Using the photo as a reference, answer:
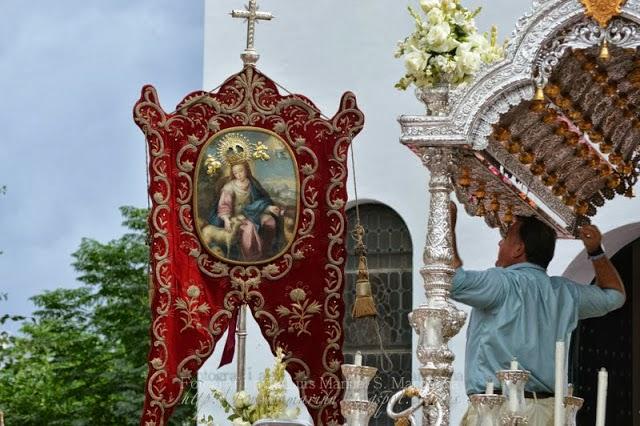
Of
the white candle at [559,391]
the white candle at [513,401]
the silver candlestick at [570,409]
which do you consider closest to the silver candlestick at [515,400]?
the white candle at [513,401]

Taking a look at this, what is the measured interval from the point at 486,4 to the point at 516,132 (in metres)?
4.22

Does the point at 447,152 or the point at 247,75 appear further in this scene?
the point at 247,75

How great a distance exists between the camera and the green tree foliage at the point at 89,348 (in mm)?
22734

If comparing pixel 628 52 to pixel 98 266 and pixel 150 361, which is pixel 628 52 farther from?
pixel 98 266

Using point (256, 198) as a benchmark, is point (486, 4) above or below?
above

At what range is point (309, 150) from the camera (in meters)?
13.2

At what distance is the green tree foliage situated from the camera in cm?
2273

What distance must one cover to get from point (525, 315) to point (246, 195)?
7.32ft

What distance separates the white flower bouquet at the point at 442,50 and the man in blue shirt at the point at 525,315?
0.80 m

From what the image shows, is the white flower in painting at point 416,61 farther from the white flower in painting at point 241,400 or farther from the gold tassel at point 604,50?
the white flower in painting at point 241,400

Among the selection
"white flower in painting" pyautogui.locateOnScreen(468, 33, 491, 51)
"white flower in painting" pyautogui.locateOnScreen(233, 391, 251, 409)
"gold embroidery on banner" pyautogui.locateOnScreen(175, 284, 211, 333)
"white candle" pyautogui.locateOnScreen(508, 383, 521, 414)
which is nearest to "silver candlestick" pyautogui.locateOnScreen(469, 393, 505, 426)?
"white candle" pyautogui.locateOnScreen(508, 383, 521, 414)

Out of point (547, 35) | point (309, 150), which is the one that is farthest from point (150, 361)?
point (547, 35)

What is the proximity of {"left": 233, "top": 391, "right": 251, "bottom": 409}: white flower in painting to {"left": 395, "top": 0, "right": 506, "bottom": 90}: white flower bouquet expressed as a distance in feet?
6.98

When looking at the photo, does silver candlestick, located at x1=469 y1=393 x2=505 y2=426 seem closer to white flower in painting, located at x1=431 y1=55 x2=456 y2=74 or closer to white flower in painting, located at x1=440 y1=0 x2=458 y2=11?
white flower in painting, located at x1=431 y1=55 x2=456 y2=74
